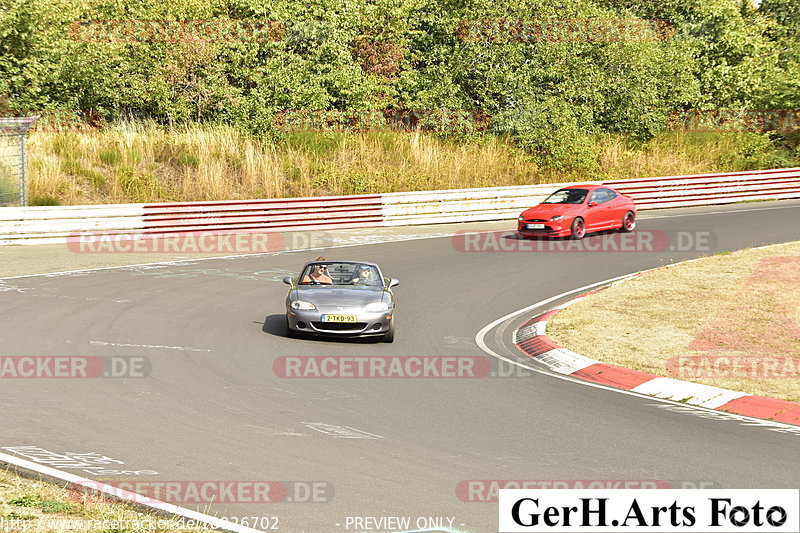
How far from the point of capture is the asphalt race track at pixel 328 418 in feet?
25.9

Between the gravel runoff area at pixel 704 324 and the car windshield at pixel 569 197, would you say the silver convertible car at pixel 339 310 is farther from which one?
the car windshield at pixel 569 197

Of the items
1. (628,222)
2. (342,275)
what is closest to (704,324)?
(342,275)

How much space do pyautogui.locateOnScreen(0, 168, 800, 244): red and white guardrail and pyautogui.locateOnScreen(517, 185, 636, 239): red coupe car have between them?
3.89 meters

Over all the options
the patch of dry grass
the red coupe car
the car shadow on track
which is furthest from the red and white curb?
the red coupe car

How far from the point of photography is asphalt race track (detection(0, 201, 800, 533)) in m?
7.91

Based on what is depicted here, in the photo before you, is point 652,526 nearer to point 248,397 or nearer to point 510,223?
point 248,397

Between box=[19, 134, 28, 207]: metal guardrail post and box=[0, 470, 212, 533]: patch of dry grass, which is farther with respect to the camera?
box=[19, 134, 28, 207]: metal guardrail post

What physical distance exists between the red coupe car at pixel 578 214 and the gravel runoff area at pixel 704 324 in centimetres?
466

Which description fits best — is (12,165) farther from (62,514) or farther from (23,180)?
(62,514)

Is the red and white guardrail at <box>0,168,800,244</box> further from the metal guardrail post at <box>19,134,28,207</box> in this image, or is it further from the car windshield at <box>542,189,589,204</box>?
the car windshield at <box>542,189,589,204</box>

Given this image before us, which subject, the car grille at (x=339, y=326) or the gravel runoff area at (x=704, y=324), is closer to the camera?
the gravel runoff area at (x=704, y=324)

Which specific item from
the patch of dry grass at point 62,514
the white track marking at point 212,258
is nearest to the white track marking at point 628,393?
the patch of dry grass at point 62,514

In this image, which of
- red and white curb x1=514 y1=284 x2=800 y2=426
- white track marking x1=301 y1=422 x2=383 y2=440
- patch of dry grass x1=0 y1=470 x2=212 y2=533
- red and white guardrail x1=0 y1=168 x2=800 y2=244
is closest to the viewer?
patch of dry grass x1=0 y1=470 x2=212 y2=533

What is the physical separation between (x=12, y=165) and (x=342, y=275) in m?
15.2
